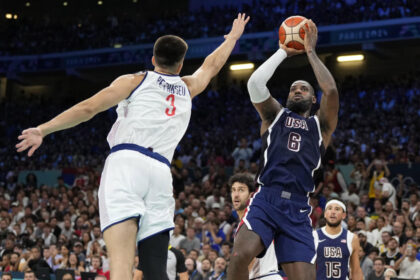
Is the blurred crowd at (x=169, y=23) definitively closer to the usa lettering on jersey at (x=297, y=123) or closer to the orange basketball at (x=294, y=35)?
the orange basketball at (x=294, y=35)

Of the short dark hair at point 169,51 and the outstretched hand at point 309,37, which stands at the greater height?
the outstretched hand at point 309,37

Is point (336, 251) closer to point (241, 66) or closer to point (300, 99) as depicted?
point (300, 99)

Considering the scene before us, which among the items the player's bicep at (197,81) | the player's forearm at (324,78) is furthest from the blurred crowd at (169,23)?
the player's bicep at (197,81)

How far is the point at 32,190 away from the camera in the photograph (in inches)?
886

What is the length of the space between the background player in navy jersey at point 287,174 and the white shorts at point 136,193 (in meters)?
1.27

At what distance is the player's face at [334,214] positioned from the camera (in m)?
9.11

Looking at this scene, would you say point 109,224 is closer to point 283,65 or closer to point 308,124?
point 308,124

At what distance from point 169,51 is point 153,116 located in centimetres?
54

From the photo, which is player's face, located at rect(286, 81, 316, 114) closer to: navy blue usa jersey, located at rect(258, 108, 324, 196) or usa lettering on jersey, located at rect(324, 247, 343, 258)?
navy blue usa jersey, located at rect(258, 108, 324, 196)

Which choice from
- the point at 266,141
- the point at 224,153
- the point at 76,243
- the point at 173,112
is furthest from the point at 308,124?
the point at 224,153

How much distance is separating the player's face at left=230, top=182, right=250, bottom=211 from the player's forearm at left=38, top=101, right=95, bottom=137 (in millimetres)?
3325

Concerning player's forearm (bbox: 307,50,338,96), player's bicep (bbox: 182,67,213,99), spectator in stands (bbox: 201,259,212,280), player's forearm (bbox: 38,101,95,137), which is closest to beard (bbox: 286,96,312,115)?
player's forearm (bbox: 307,50,338,96)

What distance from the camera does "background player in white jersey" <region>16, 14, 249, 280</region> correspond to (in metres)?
4.44

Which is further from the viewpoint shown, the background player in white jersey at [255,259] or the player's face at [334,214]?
the player's face at [334,214]
